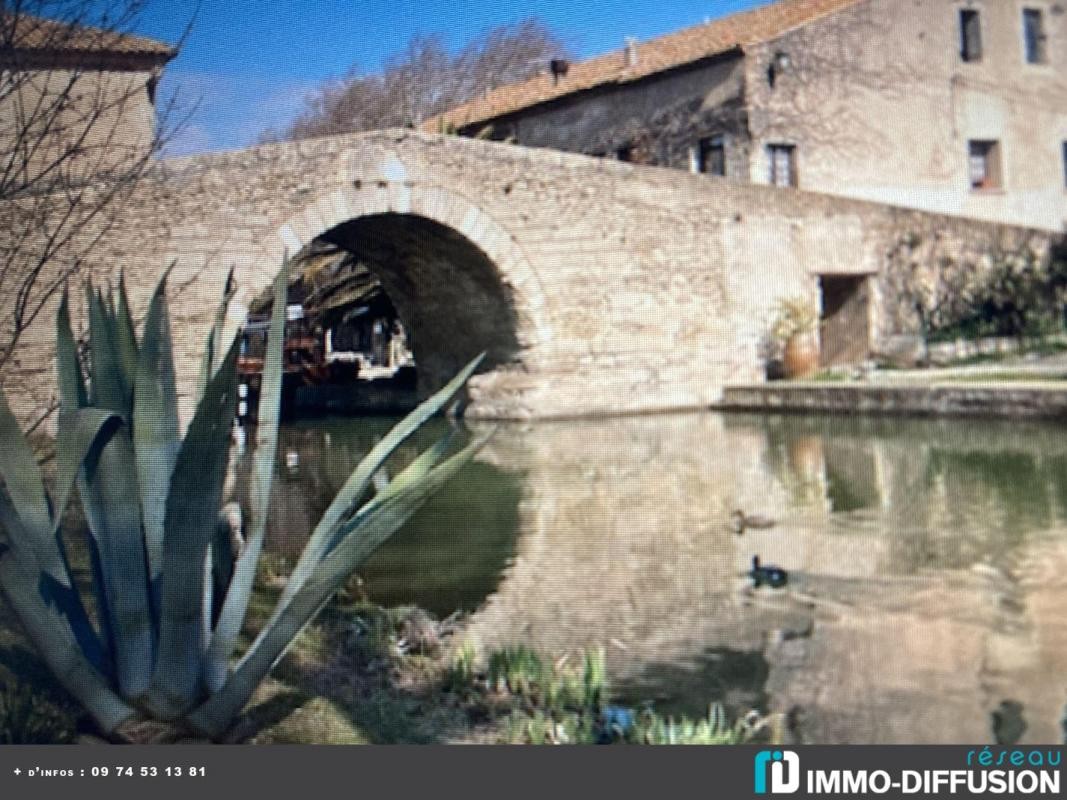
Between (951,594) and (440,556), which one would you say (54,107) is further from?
(951,594)

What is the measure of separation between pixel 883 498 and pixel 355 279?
27.7 feet

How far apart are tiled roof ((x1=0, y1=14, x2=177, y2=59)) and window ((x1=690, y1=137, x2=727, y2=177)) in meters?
12.0

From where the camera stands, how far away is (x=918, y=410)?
935 cm

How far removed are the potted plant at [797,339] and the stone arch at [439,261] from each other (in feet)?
9.11

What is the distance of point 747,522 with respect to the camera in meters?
5.41

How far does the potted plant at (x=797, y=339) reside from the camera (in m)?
12.4

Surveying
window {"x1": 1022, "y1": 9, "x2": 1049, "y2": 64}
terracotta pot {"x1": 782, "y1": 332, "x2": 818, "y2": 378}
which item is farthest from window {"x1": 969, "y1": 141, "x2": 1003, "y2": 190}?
terracotta pot {"x1": 782, "y1": 332, "x2": 818, "y2": 378}

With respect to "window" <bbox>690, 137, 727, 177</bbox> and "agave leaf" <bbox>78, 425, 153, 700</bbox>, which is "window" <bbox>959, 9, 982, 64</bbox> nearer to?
"window" <bbox>690, 137, 727, 177</bbox>

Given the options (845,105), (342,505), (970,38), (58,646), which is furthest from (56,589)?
(845,105)

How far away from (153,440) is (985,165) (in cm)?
1072

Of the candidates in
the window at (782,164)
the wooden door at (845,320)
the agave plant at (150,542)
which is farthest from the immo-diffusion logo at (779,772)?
the window at (782,164)

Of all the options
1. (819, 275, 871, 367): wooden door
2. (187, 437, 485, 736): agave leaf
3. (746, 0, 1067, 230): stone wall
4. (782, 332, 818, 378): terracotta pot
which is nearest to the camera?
(187, 437, 485, 736): agave leaf

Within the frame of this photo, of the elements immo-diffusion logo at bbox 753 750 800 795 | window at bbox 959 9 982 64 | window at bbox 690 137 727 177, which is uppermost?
window at bbox 690 137 727 177

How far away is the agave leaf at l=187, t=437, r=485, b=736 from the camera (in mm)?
2117
